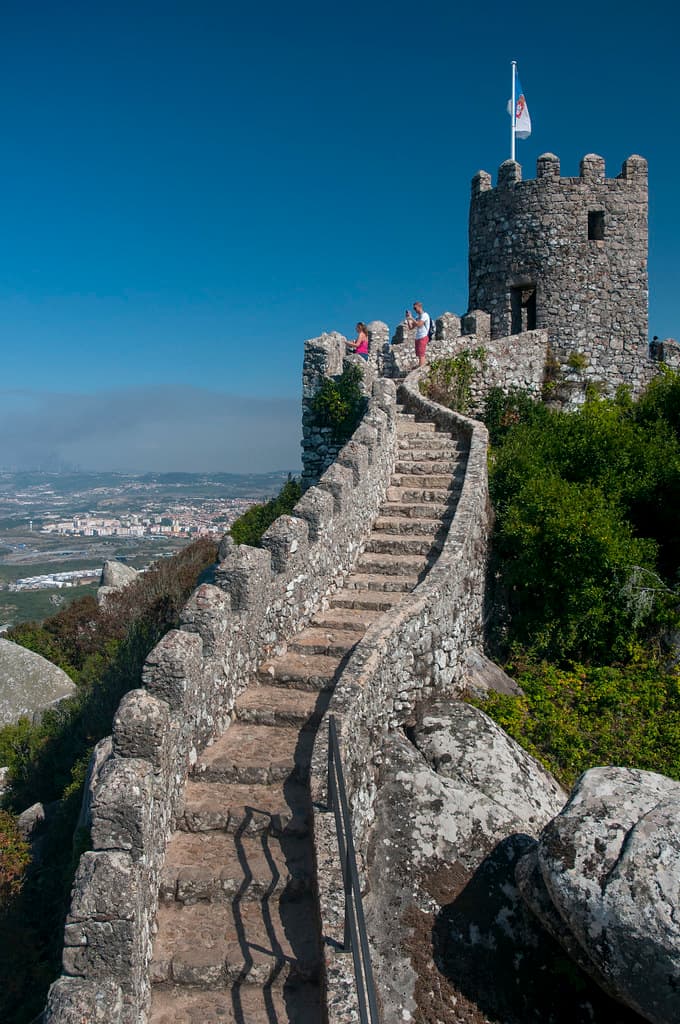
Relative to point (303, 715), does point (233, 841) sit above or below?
below

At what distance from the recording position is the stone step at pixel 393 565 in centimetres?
984

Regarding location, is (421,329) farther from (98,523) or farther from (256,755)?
(98,523)

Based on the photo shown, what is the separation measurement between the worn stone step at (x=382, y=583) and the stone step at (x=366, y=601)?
7cm

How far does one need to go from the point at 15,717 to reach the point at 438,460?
36.6ft

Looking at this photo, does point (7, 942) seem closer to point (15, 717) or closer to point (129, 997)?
point (129, 997)

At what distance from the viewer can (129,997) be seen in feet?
14.9

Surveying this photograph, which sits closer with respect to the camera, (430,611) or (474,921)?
(474,921)

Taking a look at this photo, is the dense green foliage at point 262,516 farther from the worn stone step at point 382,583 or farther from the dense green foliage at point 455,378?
the worn stone step at point 382,583

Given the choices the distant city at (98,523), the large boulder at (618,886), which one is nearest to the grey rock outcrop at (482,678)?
the large boulder at (618,886)

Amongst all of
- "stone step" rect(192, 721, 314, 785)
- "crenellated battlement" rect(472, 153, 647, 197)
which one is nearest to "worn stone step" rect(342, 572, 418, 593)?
"stone step" rect(192, 721, 314, 785)

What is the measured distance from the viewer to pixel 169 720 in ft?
19.2

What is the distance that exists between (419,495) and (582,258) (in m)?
9.92

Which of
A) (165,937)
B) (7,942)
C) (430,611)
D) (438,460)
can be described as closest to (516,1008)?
(165,937)

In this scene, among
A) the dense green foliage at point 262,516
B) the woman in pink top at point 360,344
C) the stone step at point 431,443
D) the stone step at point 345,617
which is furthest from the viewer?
the woman in pink top at point 360,344
